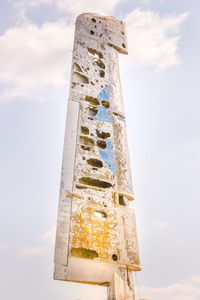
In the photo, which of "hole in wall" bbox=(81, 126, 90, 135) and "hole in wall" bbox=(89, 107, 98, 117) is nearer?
"hole in wall" bbox=(81, 126, 90, 135)

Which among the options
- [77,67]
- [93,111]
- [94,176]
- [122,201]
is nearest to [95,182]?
[94,176]

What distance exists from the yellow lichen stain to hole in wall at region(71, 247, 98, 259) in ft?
0.27

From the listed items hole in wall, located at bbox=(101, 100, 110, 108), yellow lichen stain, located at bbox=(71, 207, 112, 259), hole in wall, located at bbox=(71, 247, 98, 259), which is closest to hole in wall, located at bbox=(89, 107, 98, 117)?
hole in wall, located at bbox=(101, 100, 110, 108)

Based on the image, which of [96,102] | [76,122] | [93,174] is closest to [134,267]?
[93,174]

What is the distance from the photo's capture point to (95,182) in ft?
31.5

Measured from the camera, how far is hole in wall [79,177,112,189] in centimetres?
934

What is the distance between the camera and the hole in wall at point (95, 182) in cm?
934

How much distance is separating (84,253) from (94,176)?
7.81 ft

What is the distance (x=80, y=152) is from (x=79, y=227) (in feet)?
7.89

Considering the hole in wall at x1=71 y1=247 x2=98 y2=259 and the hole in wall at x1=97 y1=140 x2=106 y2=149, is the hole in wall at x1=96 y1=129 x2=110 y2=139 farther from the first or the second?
the hole in wall at x1=71 y1=247 x2=98 y2=259

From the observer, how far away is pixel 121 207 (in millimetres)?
9523

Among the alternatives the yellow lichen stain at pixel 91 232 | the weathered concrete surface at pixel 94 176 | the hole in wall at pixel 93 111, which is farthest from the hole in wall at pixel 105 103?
the yellow lichen stain at pixel 91 232

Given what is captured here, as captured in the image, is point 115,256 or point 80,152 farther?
point 80,152

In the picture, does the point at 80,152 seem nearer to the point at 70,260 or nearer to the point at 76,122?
the point at 76,122
